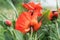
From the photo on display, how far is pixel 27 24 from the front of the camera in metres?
0.51

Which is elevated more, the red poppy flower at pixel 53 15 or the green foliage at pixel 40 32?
the red poppy flower at pixel 53 15

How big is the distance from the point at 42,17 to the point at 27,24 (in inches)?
2.3

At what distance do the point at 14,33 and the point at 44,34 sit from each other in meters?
0.10

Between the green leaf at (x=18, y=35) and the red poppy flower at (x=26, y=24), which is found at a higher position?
the red poppy flower at (x=26, y=24)

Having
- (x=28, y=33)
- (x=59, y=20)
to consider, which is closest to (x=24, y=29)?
(x=28, y=33)

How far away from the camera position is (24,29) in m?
0.51

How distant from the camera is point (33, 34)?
522 millimetres

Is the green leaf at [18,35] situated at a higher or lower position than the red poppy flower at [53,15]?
lower

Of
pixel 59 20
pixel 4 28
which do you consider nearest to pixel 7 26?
pixel 4 28

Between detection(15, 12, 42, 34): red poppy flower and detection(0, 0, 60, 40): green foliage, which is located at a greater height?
detection(15, 12, 42, 34): red poppy flower

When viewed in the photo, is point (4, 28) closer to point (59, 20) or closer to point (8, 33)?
point (8, 33)

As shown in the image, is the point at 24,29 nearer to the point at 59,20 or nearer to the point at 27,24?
the point at 27,24

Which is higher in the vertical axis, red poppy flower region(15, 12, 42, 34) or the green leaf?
red poppy flower region(15, 12, 42, 34)

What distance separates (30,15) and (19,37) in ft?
0.21
